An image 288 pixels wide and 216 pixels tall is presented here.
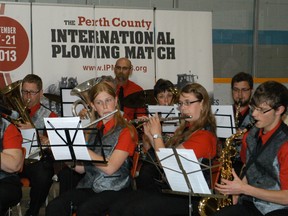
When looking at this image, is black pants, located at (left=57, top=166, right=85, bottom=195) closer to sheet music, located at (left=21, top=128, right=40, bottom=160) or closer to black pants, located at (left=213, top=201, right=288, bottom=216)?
sheet music, located at (left=21, top=128, right=40, bottom=160)

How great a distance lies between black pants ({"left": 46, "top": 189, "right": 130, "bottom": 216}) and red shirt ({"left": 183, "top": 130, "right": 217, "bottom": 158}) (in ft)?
2.20

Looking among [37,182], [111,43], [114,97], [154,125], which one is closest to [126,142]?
[154,125]

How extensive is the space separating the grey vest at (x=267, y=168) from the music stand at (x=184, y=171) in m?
0.31

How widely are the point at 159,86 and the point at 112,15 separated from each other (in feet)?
6.46

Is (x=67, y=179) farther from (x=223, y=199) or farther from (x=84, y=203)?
(x=223, y=199)

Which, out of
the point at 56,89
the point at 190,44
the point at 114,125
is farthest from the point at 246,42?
the point at 114,125

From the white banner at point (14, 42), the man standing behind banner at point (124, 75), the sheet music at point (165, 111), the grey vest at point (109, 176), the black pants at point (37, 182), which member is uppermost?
the white banner at point (14, 42)

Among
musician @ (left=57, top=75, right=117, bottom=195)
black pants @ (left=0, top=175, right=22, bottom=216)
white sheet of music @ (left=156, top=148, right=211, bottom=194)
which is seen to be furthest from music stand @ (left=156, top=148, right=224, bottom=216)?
musician @ (left=57, top=75, right=117, bottom=195)

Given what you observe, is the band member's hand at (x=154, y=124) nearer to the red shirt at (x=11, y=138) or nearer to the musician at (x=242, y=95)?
the red shirt at (x=11, y=138)

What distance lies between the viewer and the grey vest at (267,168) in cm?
389

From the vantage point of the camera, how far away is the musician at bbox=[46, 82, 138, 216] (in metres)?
4.45

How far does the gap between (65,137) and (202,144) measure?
0.90 meters

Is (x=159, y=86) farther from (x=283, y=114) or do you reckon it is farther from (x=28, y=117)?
(x=283, y=114)

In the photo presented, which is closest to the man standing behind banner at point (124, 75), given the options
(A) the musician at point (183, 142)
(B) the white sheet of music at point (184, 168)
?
(A) the musician at point (183, 142)
